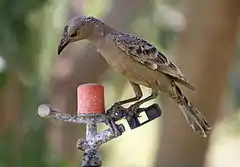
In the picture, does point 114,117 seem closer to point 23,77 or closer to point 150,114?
point 150,114

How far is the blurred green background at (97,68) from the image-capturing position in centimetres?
228

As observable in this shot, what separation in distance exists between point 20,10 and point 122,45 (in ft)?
3.44

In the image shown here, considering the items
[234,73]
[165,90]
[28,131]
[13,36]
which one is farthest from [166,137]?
[165,90]

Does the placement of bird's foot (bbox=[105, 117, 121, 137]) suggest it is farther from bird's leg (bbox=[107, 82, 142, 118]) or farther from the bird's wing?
the bird's wing

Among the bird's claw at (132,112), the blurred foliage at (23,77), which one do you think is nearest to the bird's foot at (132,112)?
the bird's claw at (132,112)

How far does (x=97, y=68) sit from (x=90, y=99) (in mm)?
1555

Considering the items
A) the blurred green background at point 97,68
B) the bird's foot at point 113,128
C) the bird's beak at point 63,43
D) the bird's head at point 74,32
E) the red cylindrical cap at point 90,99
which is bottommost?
the bird's foot at point 113,128

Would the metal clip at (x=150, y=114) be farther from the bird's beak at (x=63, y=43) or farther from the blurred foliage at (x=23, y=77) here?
the blurred foliage at (x=23, y=77)

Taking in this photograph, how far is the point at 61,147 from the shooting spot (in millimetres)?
2889

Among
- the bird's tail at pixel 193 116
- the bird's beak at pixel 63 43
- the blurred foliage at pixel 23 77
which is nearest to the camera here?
the bird's beak at pixel 63 43

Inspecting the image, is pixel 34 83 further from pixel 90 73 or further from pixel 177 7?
pixel 177 7

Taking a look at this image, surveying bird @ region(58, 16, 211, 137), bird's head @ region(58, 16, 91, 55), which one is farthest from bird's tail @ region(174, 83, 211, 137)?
bird's head @ region(58, 16, 91, 55)

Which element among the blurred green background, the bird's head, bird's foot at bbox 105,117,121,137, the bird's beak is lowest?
bird's foot at bbox 105,117,121,137

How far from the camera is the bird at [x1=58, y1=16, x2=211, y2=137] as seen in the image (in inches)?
47.0
